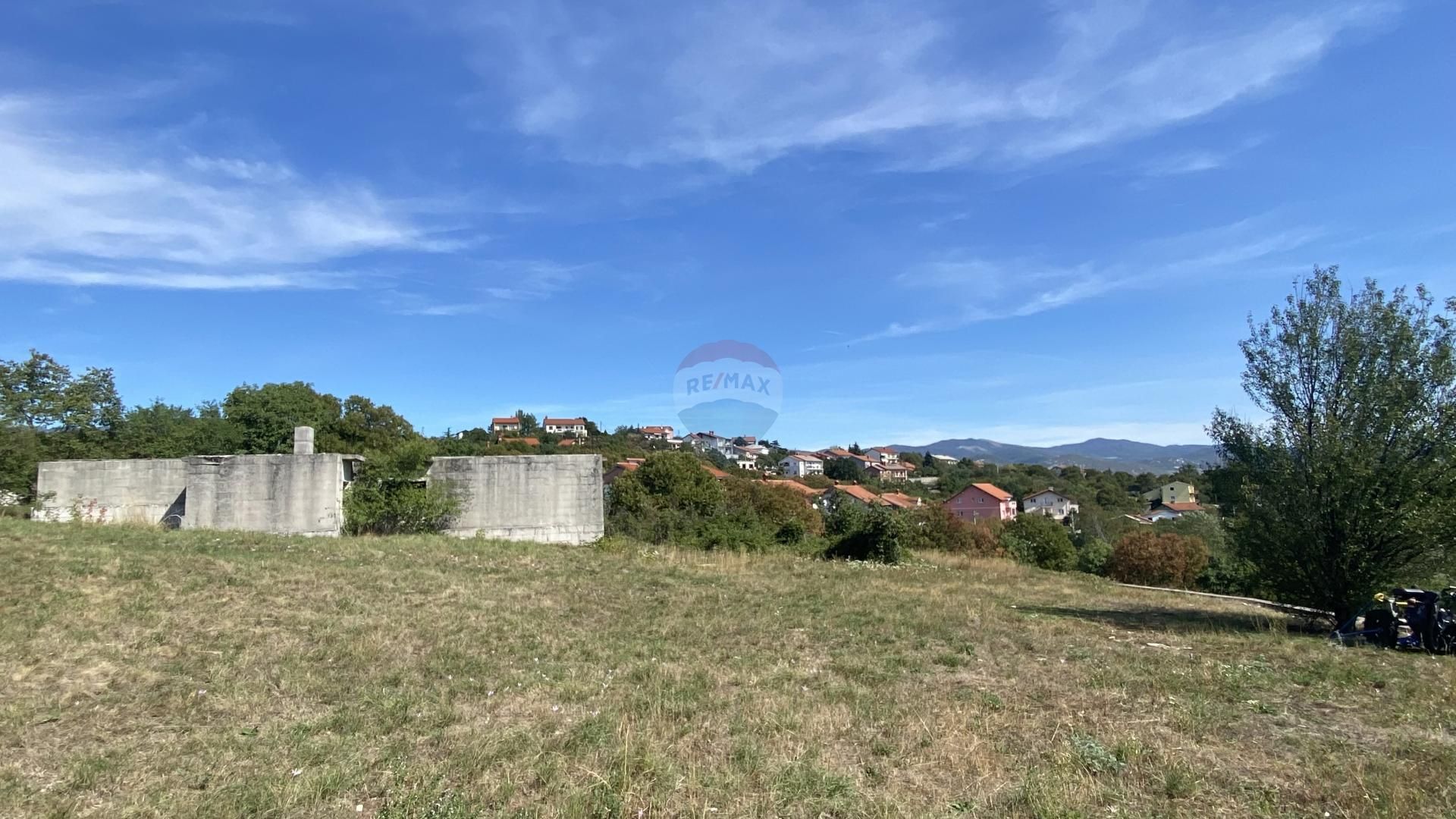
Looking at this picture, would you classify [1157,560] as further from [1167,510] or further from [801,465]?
[801,465]

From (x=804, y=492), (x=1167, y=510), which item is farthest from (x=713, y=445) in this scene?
(x=1167, y=510)

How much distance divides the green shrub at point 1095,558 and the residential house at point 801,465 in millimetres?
79768

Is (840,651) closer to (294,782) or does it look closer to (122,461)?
(294,782)

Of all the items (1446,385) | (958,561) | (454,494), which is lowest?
(958,561)

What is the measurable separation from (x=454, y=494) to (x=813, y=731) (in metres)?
17.0

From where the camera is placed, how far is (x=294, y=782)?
4230mm

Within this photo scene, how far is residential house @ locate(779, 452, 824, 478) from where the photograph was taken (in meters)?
130

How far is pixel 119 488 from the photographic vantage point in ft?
64.3

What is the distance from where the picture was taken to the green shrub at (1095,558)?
45.1 meters

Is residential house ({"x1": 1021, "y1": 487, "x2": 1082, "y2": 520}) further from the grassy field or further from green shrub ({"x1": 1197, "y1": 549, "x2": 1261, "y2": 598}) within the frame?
the grassy field

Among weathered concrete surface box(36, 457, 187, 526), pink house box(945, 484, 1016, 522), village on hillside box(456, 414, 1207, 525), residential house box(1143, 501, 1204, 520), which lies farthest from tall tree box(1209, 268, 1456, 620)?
residential house box(1143, 501, 1204, 520)

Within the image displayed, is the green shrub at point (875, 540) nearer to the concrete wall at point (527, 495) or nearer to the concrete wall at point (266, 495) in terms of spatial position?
the concrete wall at point (527, 495)

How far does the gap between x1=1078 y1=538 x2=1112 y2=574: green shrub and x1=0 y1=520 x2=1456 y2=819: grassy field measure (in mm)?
37490

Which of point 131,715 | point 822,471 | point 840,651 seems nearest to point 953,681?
point 840,651
